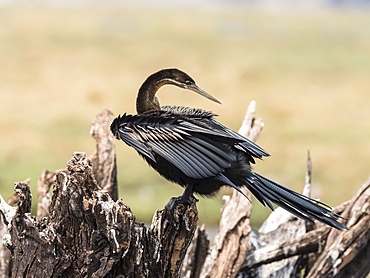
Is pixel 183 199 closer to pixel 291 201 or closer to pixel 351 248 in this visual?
pixel 291 201

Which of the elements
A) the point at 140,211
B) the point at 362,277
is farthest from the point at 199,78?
the point at 362,277

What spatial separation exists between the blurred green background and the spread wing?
5.53 m

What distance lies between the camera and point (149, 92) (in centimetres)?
468

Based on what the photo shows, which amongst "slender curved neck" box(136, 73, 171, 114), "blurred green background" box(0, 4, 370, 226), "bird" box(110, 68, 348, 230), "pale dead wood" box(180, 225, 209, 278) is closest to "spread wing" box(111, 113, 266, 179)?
"bird" box(110, 68, 348, 230)

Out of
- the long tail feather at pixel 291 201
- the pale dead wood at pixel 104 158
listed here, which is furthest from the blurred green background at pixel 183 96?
the long tail feather at pixel 291 201

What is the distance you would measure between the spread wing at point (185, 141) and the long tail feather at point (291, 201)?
253 millimetres

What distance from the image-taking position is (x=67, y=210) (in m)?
3.93

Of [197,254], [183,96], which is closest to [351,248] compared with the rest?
[197,254]

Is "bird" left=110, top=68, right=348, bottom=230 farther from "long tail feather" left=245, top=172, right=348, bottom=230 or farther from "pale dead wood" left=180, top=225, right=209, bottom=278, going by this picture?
"pale dead wood" left=180, top=225, right=209, bottom=278

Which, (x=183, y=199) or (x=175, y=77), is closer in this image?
(x=183, y=199)

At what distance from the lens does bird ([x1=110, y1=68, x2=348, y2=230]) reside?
13.6 feet

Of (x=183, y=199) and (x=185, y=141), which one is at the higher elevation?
(x=185, y=141)

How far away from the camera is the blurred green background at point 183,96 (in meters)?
12.3

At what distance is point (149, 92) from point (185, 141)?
0.57m
